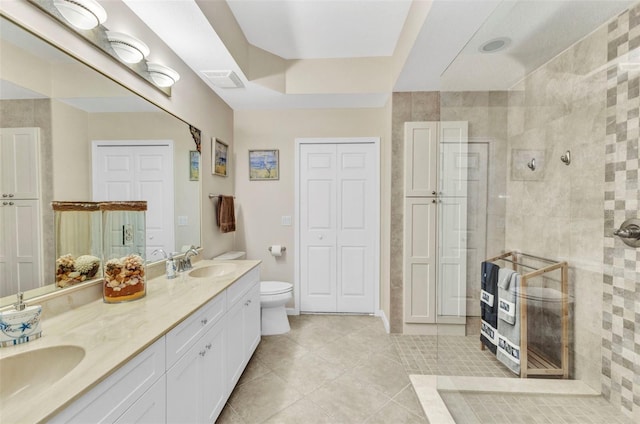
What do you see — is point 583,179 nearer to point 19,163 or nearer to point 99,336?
point 99,336

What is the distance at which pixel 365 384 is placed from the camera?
1875mm

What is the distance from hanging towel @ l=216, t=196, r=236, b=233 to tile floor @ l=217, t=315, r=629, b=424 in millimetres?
1146

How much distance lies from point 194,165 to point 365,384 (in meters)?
2.14

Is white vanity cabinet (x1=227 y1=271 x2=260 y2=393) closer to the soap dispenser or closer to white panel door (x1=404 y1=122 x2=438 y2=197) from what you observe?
the soap dispenser

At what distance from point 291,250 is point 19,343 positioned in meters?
2.27

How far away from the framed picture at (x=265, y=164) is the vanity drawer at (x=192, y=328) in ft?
5.59

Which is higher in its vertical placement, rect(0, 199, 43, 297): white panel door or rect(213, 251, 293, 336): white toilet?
rect(0, 199, 43, 297): white panel door

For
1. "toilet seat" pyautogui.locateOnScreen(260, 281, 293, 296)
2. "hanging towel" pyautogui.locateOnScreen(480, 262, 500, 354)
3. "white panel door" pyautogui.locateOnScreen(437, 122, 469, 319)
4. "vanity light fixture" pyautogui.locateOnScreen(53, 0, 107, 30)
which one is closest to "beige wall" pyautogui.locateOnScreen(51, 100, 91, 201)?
"vanity light fixture" pyautogui.locateOnScreen(53, 0, 107, 30)

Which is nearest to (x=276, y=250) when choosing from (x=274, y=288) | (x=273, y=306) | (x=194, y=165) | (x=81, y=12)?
(x=274, y=288)

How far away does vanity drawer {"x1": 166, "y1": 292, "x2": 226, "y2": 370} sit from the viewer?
3.51 feet

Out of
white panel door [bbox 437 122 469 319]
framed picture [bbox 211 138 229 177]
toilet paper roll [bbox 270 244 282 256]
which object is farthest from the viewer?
toilet paper roll [bbox 270 244 282 256]

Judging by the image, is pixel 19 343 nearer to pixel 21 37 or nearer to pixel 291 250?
pixel 21 37

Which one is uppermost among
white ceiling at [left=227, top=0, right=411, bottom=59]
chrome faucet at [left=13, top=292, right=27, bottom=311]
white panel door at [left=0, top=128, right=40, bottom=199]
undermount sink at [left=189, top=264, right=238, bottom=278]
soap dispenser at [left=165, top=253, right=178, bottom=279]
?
white ceiling at [left=227, top=0, right=411, bottom=59]

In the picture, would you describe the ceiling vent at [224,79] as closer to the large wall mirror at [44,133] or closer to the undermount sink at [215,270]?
the large wall mirror at [44,133]
